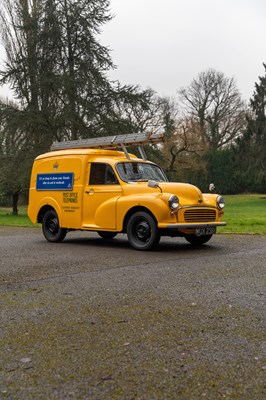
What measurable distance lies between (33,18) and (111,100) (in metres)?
7.10

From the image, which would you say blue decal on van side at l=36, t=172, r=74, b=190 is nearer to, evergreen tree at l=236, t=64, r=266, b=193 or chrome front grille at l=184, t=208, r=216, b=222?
chrome front grille at l=184, t=208, r=216, b=222

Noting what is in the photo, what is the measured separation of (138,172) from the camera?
34.8ft

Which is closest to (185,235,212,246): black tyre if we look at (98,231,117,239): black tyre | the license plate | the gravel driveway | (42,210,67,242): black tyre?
the license plate

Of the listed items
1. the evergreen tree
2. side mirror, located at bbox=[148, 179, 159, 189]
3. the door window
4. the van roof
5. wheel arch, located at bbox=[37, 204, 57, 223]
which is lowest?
wheel arch, located at bbox=[37, 204, 57, 223]

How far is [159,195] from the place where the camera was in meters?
9.19

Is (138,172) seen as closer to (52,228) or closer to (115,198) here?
(115,198)

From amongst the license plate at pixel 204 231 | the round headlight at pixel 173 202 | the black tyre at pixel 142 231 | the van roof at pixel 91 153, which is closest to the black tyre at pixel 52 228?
the van roof at pixel 91 153

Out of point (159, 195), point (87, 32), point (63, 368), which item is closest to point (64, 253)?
point (159, 195)

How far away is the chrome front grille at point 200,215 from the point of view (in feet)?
30.4

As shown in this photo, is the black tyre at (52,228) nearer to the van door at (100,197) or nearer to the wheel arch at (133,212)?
the van door at (100,197)

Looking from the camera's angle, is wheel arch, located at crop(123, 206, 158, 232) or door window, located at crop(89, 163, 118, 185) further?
door window, located at crop(89, 163, 118, 185)

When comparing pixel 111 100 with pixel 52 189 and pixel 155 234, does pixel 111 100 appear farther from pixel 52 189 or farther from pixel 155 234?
pixel 155 234

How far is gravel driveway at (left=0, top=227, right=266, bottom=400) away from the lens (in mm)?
2850

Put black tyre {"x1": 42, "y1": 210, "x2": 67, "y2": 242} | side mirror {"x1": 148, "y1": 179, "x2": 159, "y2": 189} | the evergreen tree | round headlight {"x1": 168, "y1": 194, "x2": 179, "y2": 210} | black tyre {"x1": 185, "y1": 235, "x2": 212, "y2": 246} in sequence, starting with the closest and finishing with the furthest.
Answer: round headlight {"x1": 168, "y1": 194, "x2": 179, "y2": 210}
side mirror {"x1": 148, "y1": 179, "x2": 159, "y2": 189}
black tyre {"x1": 185, "y1": 235, "x2": 212, "y2": 246}
black tyre {"x1": 42, "y1": 210, "x2": 67, "y2": 242}
the evergreen tree
